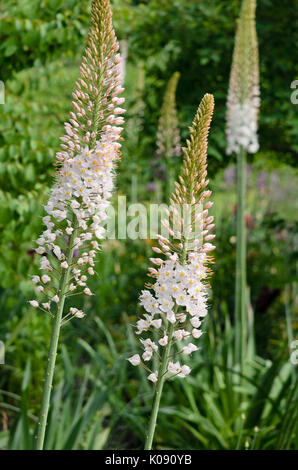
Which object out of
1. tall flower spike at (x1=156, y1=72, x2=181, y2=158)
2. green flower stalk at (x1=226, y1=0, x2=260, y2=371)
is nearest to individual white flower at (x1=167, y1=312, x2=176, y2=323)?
green flower stalk at (x1=226, y1=0, x2=260, y2=371)

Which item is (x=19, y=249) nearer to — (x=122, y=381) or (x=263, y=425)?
(x=122, y=381)

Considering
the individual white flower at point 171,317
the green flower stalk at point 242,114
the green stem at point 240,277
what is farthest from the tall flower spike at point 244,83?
the individual white flower at point 171,317

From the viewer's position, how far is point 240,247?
15.3 feet

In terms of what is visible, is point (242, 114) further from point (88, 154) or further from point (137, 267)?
point (88, 154)

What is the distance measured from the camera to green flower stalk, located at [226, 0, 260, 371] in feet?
15.1

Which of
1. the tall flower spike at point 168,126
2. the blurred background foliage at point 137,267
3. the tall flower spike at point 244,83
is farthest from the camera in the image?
the tall flower spike at point 168,126

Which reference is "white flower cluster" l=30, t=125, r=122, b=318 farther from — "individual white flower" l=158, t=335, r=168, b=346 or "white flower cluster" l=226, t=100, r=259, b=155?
"white flower cluster" l=226, t=100, r=259, b=155

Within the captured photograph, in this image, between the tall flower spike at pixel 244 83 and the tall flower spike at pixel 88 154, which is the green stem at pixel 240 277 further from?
the tall flower spike at pixel 88 154

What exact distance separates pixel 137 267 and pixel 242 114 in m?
2.82

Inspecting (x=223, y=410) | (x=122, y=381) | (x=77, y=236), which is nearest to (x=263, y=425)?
(x=223, y=410)

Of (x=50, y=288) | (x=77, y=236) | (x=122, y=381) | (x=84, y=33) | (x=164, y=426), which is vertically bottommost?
(x=164, y=426)

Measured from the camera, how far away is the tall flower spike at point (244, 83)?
4.59 meters

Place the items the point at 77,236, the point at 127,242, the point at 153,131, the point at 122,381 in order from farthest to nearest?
the point at 127,242 → the point at 153,131 → the point at 122,381 → the point at 77,236

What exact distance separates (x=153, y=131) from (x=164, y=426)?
3714 mm
